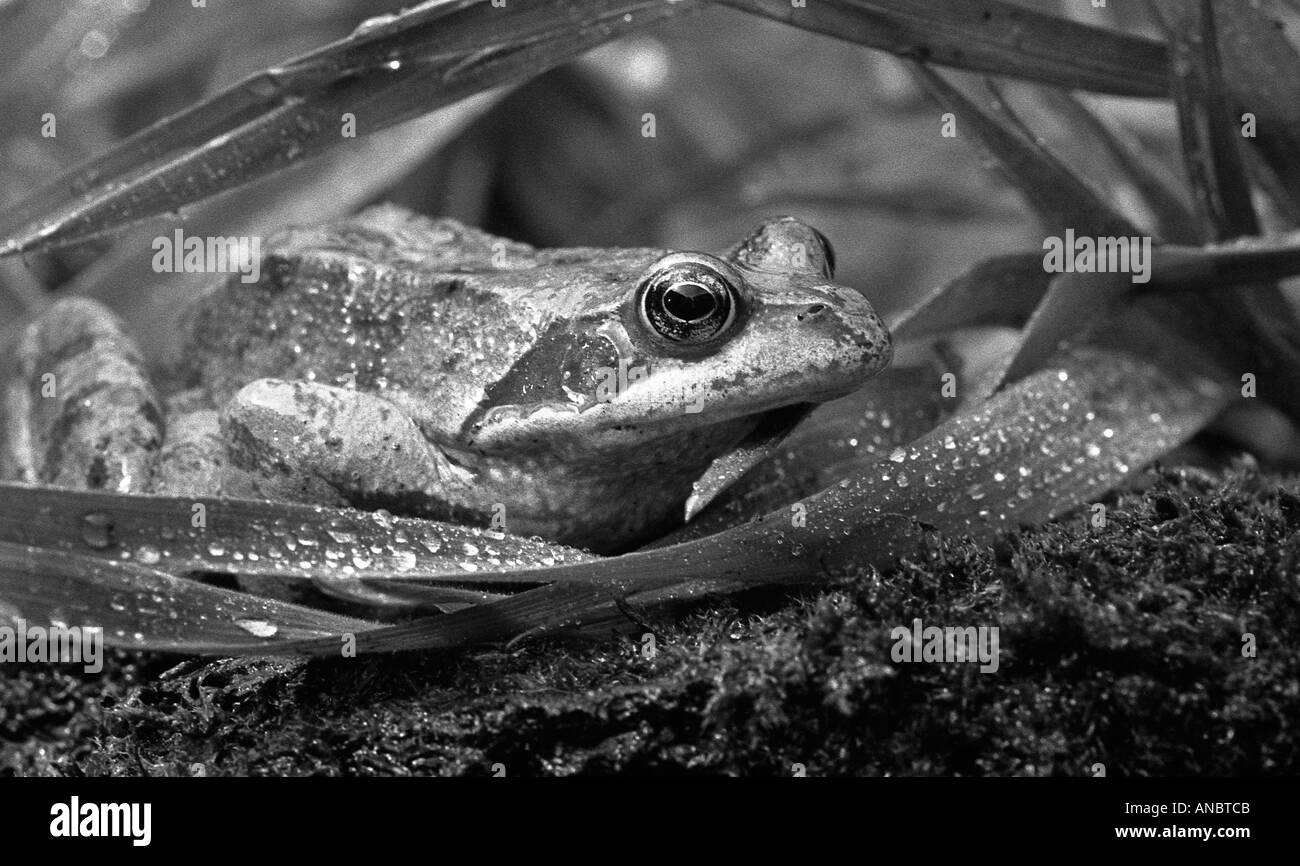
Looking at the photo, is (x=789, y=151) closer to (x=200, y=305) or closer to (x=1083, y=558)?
(x=200, y=305)

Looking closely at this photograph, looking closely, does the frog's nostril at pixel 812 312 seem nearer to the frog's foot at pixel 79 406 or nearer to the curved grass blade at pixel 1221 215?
the curved grass blade at pixel 1221 215

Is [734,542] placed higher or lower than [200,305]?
lower

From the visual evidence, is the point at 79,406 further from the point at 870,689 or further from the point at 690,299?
the point at 870,689

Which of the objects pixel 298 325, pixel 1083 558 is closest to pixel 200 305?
pixel 298 325

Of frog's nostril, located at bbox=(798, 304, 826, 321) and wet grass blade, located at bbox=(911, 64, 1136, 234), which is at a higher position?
wet grass blade, located at bbox=(911, 64, 1136, 234)

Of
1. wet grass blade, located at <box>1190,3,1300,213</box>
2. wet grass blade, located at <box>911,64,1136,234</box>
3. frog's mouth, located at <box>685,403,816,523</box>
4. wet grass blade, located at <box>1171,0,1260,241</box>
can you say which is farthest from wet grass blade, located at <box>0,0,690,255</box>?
wet grass blade, located at <box>1190,3,1300,213</box>

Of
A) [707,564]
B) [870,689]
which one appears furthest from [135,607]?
[870,689]

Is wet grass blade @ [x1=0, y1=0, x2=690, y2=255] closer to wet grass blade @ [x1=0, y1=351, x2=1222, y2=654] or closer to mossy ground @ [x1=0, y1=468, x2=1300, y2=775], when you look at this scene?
wet grass blade @ [x1=0, y1=351, x2=1222, y2=654]

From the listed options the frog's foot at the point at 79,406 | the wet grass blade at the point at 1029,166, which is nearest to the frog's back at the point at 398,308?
the frog's foot at the point at 79,406
